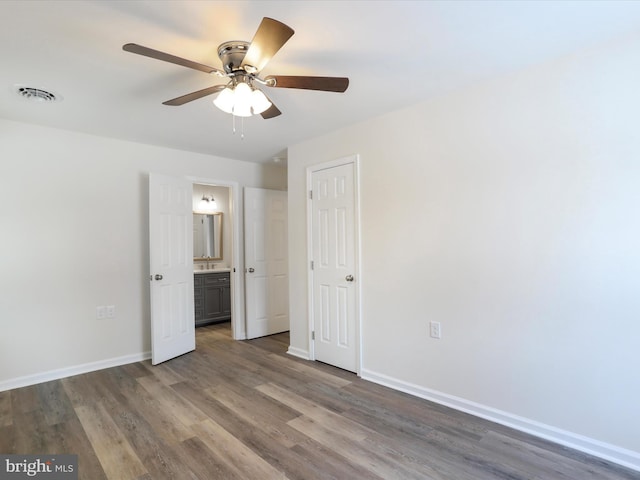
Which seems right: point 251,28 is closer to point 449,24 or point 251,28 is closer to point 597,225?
point 449,24

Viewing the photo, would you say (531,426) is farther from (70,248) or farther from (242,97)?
(70,248)

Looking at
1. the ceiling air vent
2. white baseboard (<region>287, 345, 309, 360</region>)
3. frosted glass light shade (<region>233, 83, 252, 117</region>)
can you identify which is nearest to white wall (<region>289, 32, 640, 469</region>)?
white baseboard (<region>287, 345, 309, 360</region>)

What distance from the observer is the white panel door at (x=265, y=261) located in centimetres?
457

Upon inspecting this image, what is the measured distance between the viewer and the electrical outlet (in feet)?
8.74

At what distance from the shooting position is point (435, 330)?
106 inches

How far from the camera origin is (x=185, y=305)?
4.00 metres

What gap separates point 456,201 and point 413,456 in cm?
174

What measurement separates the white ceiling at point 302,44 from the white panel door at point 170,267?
1098 millimetres

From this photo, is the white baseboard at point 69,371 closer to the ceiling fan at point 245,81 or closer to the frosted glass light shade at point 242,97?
the ceiling fan at point 245,81

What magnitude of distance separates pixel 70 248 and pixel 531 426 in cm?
418

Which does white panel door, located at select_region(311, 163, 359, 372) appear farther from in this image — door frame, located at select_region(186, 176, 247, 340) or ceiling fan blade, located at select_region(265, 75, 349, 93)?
ceiling fan blade, located at select_region(265, 75, 349, 93)

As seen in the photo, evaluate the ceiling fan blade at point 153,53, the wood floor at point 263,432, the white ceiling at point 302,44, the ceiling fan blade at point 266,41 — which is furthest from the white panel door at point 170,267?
the ceiling fan blade at point 266,41

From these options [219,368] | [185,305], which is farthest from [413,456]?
[185,305]

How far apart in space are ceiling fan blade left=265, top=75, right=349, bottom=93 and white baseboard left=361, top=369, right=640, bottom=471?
92.4 inches
